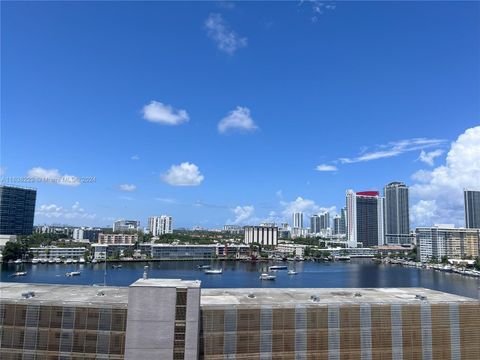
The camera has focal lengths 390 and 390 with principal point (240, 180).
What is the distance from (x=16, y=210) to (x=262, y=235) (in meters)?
62.0

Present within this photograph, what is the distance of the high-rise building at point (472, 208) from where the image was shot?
113 m

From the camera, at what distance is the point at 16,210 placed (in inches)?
3216

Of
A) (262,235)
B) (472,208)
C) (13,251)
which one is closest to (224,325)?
(13,251)

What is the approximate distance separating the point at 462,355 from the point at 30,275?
47.9 m

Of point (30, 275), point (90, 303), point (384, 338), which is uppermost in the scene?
point (90, 303)

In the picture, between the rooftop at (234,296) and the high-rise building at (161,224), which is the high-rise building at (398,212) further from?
the rooftop at (234,296)

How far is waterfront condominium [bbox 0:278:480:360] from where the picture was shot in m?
8.53

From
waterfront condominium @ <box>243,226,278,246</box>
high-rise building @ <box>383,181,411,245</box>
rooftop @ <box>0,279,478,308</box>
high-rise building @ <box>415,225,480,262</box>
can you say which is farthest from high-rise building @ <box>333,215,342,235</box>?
rooftop @ <box>0,279,478,308</box>

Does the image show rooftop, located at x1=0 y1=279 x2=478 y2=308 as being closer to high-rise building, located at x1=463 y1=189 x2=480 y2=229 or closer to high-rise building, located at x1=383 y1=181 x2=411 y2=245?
high-rise building, located at x1=463 y1=189 x2=480 y2=229

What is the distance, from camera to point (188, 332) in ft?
28.0

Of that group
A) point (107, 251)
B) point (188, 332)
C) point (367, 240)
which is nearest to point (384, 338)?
point (188, 332)

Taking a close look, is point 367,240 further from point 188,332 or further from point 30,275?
point 188,332

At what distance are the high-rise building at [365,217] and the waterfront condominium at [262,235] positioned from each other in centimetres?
2658

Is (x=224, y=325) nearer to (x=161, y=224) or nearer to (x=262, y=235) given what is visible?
(x=262, y=235)
